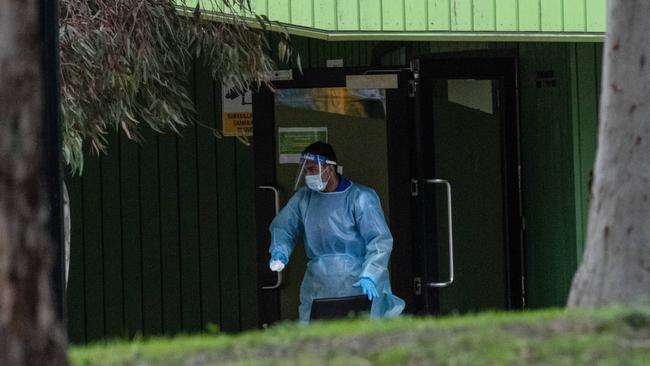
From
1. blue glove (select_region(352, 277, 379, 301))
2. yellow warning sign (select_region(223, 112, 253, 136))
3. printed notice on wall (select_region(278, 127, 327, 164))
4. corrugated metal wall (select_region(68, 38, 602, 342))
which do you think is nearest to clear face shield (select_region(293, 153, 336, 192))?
blue glove (select_region(352, 277, 379, 301))

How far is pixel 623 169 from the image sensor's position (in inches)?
223

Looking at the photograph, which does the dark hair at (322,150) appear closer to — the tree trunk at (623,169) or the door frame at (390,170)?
the door frame at (390,170)

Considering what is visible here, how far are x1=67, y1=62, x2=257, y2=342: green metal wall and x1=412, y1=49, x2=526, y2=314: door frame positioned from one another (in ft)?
7.13

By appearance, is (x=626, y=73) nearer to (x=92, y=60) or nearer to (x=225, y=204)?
(x=92, y=60)

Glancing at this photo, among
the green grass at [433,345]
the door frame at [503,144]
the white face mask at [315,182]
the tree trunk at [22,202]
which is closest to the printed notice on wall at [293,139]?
the door frame at [503,144]

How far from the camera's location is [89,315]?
39.1 feet

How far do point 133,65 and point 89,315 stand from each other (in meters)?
3.65

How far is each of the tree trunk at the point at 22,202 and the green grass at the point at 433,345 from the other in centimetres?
90

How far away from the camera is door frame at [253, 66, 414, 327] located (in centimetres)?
1012

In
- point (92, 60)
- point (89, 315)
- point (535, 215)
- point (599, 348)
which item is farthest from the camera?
point (89, 315)

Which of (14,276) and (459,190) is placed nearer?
(14,276)

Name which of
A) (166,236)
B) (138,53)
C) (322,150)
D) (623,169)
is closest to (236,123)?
(166,236)

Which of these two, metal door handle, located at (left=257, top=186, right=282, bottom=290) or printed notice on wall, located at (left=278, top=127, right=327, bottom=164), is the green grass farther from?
printed notice on wall, located at (left=278, top=127, right=327, bottom=164)

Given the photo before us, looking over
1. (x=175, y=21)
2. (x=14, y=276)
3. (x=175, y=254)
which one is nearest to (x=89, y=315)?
(x=175, y=254)
